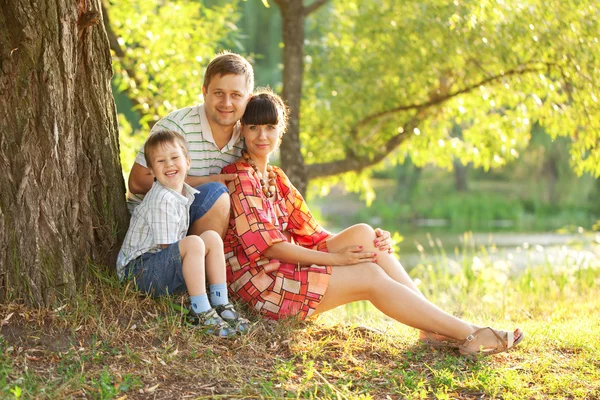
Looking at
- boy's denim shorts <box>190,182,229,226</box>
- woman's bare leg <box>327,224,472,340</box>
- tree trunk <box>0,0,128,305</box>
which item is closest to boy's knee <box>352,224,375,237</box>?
woman's bare leg <box>327,224,472,340</box>

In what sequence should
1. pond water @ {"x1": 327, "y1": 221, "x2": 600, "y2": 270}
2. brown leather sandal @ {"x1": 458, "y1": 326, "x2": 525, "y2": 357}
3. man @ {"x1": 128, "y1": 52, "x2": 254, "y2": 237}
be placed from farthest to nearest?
1. pond water @ {"x1": 327, "y1": 221, "x2": 600, "y2": 270}
2. man @ {"x1": 128, "y1": 52, "x2": 254, "y2": 237}
3. brown leather sandal @ {"x1": 458, "y1": 326, "x2": 525, "y2": 357}

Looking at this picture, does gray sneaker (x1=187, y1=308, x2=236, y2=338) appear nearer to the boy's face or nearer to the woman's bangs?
the boy's face

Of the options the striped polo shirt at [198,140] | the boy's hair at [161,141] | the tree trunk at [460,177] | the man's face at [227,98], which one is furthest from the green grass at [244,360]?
the tree trunk at [460,177]

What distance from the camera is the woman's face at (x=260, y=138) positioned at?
11.5 feet

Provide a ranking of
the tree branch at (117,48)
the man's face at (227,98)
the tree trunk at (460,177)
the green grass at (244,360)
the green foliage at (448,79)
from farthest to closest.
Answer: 1. the tree trunk at (460,177)
2. the tree branch at (117,48)
3. the green foliage at (448,79)
4. the man's face at (227,98)
5. the green grass at (244,360)

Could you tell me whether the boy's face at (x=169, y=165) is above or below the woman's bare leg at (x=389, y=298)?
above

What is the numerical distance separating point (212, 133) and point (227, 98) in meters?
0.20

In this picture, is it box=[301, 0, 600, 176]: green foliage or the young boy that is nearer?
the young boy

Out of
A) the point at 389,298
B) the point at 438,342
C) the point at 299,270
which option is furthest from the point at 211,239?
the point at 438,342

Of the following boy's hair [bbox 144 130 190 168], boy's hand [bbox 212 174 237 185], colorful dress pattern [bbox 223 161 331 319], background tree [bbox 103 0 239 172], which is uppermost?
background tree [bbox 103 0 239 172]

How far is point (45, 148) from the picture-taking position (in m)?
3.07

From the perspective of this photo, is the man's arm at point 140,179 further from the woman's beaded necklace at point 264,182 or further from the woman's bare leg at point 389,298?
the woman's bare leg at point 389,298

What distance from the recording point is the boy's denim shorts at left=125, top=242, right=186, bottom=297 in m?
3.13

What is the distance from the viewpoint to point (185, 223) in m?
3.29
